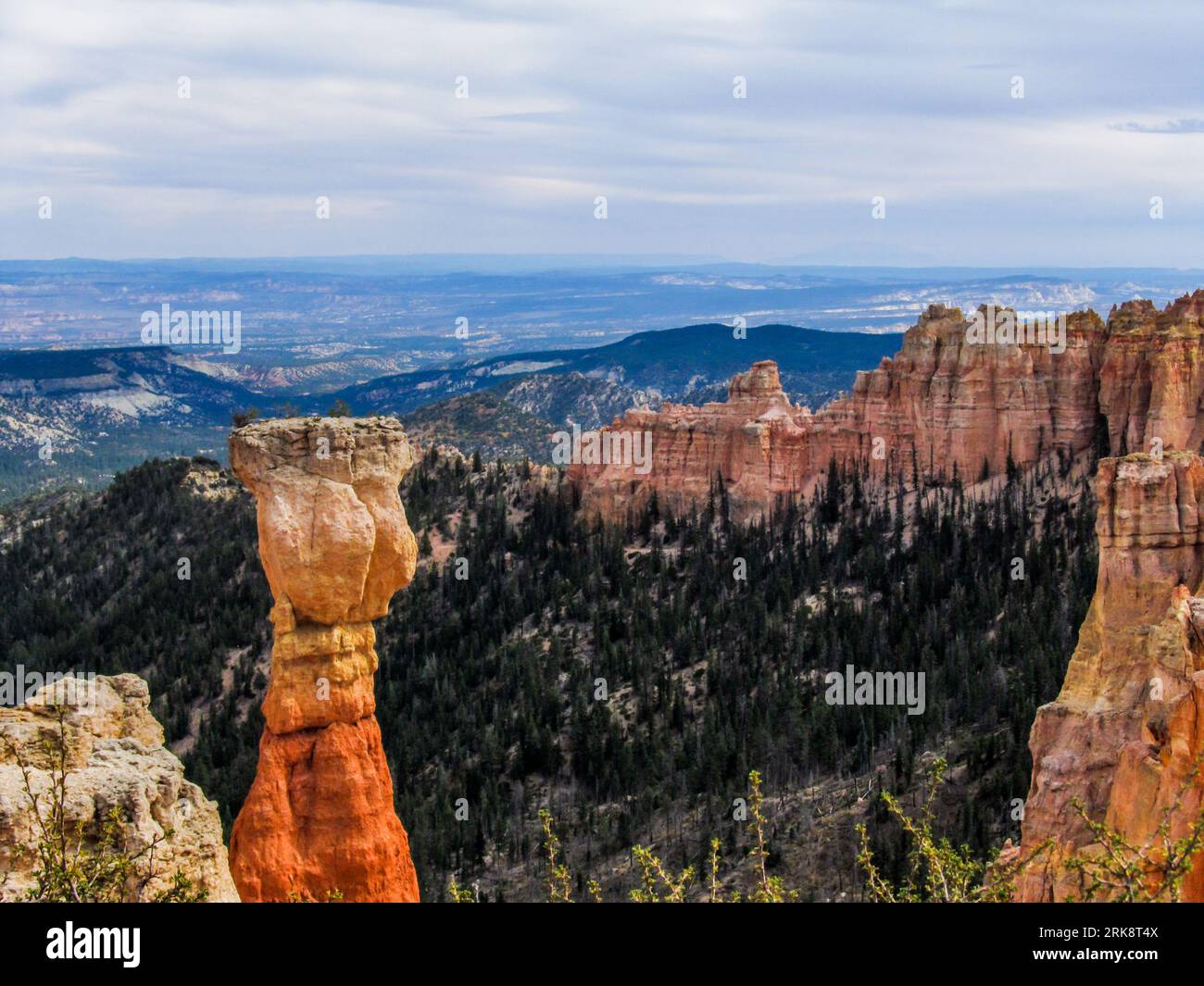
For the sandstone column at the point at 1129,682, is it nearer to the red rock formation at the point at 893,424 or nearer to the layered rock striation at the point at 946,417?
the layered rock striation at the point at 946,417

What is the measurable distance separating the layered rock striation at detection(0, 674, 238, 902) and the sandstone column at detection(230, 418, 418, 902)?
14.8 feet

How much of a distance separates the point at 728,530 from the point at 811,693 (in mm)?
26010

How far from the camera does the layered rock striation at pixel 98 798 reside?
19.6 meters

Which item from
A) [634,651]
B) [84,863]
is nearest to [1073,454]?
[634,651]

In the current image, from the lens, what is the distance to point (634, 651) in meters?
86.8

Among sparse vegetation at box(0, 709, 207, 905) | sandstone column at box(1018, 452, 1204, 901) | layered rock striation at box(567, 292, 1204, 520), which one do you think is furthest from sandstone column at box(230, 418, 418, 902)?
layered rock striation at box(567, 292, 1204, 520)

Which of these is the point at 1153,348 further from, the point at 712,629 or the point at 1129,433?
the point at 712,629

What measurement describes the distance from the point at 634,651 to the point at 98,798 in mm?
66244

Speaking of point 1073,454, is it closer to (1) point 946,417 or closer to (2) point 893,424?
(1) point 946,417

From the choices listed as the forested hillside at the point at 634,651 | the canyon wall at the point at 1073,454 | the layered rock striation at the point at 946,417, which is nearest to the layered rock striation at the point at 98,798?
the canyon wall at the point at 1073,454

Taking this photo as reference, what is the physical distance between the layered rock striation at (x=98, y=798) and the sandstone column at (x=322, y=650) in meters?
4.50

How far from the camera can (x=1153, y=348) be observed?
8281 centimetres

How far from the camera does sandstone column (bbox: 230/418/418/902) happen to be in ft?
99.3

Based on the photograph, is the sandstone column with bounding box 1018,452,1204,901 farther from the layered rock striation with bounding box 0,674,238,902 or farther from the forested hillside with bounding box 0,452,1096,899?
the forested hillside with bounding box 0,452,1096,899
